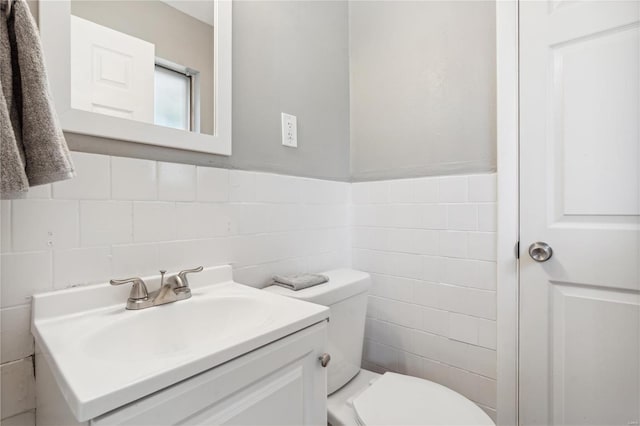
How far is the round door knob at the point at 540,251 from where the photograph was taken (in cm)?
104

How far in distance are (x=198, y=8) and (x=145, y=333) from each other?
3.15 feet

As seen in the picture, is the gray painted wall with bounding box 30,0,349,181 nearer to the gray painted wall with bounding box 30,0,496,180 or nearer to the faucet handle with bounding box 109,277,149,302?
the gray painted wall with bounding box 30,0,496,180

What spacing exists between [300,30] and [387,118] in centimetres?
52

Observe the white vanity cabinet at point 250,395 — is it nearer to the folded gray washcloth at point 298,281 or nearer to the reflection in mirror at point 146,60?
the folded gray washcloth at point 298,281

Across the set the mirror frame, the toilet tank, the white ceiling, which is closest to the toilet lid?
the toilet tank

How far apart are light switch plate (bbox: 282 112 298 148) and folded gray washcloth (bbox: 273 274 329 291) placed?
0.51 m

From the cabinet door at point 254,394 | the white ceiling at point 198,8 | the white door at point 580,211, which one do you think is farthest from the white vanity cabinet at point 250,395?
the white ceiling at point 198,8

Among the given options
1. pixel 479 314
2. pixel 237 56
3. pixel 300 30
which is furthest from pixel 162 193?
pixel 479 314

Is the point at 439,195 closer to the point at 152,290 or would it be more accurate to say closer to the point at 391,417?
the point at 391,417

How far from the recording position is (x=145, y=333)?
2.42ft

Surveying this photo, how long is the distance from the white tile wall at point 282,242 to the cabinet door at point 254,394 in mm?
445

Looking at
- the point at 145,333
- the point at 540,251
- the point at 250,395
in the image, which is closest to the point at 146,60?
the point at 145,333

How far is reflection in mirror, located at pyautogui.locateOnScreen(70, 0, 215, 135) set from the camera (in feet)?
2.61

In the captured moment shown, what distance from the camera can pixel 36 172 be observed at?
0.60 meters
